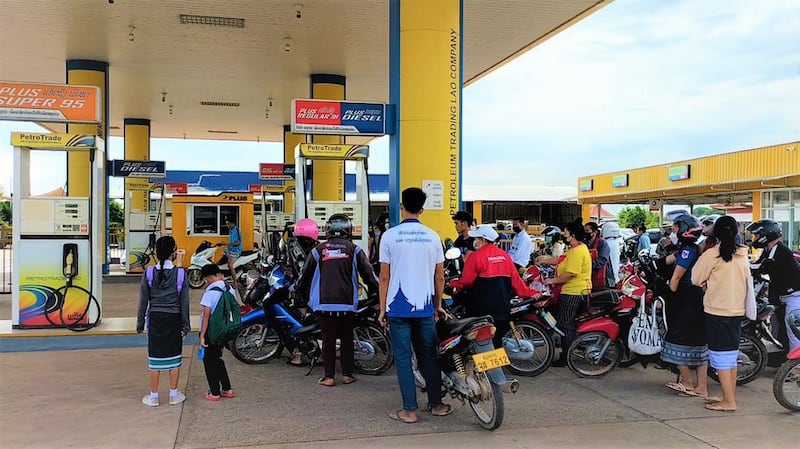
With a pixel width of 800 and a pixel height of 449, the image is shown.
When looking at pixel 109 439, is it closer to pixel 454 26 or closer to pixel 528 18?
pixel 454 26

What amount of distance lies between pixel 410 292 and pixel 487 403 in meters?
1.01

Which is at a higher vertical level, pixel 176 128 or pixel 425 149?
pixel 176 128

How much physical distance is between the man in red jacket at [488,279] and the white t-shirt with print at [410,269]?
0.96m

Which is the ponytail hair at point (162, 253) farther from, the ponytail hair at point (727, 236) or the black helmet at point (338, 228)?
the ponytail hair at point (727, 236)

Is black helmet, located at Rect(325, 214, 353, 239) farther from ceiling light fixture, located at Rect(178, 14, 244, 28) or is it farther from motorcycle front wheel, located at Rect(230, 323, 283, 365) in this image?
ceiling light fixture, located at Rect(178, 14, 244, 28)

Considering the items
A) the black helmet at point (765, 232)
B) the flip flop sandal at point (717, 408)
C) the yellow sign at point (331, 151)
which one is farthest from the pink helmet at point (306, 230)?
the black helmet at point (765, 232)

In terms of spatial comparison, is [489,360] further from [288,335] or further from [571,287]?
[288,335]

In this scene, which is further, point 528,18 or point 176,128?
point 176,128

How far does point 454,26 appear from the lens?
8.55 m

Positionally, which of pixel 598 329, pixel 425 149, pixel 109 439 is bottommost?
pixel 109 439

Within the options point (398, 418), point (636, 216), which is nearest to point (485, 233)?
point (398, 418)

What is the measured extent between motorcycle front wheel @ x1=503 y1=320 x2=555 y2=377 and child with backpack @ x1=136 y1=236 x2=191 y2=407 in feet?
10.4

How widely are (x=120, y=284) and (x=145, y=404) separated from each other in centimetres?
1137

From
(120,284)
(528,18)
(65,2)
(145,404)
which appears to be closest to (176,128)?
(120,284)
